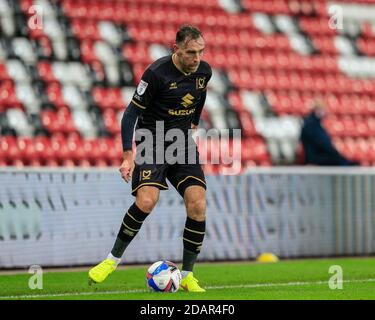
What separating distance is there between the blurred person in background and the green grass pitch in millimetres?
2650

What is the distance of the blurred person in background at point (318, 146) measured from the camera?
14.4m

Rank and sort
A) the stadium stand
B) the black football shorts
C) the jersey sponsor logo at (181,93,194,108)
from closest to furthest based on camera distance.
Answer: the black football shorts
the jersey sponsor logo at (181,93,194,108)
the stadium stand

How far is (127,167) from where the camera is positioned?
Result: 7.75 metres

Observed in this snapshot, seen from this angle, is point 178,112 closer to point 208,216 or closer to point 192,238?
point 192,238

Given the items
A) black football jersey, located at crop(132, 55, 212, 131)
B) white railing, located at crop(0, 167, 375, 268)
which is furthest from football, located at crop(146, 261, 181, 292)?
white railing, located at crop(0, 167, 375, 268)

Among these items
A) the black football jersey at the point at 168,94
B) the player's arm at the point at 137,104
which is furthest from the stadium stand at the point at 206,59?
the player's arm at the point at 137,104

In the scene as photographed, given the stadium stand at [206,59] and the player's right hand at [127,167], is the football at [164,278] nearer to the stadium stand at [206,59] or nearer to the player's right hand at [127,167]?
the player's right hand at [127,167]

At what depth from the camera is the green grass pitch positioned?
7.67 metres

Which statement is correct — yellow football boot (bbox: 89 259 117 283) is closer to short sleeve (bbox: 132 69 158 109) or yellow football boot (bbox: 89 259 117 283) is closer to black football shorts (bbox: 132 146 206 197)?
black football shorts (bbox: 132 146 206 197)

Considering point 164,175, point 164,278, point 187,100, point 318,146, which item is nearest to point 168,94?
point 187,100

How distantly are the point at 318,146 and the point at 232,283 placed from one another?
5705 millimetres

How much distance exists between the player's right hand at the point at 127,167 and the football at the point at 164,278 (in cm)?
77

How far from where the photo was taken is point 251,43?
18.7 m
